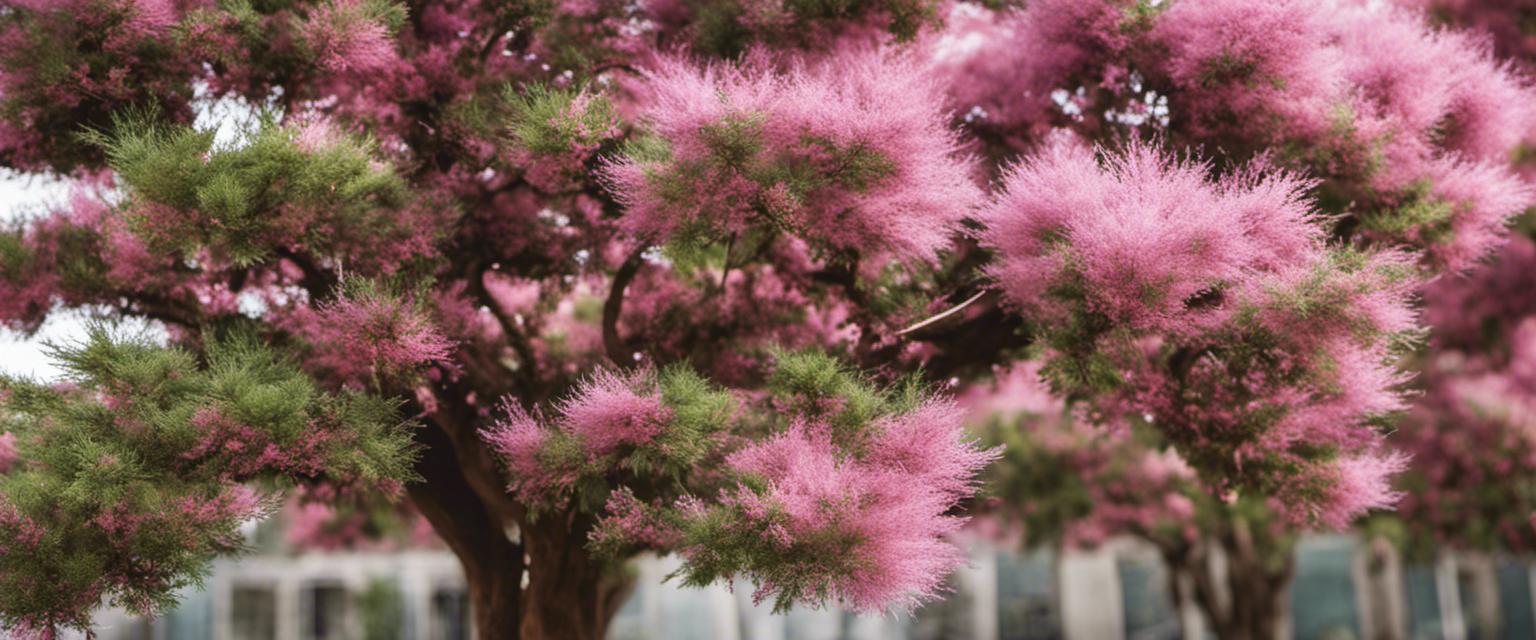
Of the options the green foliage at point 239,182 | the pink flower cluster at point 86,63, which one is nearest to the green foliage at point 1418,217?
the green foliage at point 239,182

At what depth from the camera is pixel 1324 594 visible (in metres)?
23.8

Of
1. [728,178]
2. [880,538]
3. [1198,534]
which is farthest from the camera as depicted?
[1198,534]

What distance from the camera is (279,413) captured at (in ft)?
18.7

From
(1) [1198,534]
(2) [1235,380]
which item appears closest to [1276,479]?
(2) [1235,380]

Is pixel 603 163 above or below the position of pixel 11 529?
above

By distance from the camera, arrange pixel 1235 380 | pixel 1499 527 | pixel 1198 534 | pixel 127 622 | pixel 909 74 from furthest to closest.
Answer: pixel 127 622, pixel 1198 534, pixel 1499 527, pixel 1235 380, pixel 909 74

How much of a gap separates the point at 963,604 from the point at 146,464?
65.8ft

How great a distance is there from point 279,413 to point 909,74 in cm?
319

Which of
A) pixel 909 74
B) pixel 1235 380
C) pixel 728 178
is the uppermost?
pixel 909 74

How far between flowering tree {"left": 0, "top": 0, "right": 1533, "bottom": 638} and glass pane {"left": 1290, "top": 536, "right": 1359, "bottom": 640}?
17.6m

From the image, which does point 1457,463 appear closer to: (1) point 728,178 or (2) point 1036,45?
(2) point 1036,45

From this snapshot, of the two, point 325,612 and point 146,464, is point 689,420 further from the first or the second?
point 325,612

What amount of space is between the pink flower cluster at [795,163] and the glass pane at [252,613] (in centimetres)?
1879

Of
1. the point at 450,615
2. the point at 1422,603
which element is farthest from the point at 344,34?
the point at 1422,603
